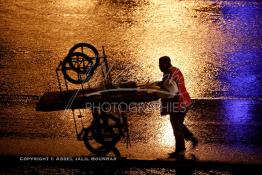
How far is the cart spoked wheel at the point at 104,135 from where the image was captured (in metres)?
8.60

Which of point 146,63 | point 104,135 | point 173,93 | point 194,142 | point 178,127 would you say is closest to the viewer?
point 173,93

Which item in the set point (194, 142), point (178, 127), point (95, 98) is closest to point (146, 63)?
point (194, 142)

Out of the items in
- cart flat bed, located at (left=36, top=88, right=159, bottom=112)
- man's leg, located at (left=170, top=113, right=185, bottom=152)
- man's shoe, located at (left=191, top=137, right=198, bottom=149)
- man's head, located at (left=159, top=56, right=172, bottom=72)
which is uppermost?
man's head, located at (left=159, top=56, right=172, bottom=72)

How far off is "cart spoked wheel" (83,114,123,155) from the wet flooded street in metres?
0.23

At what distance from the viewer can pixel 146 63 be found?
490 inches

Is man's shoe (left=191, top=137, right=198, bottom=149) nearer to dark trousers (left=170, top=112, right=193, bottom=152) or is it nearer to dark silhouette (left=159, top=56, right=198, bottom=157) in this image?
dark trousers (left=170, top=112, right=193, bottom=152)

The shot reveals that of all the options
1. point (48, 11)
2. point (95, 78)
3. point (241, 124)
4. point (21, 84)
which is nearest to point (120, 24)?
point (48, 11)

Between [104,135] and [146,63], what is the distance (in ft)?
13.7

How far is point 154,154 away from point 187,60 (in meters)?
4.69

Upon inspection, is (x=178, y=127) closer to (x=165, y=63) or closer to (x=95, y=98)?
(x=165, y=63)

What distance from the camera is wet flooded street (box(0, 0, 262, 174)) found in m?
9.00

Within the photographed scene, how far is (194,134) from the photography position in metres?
9.21

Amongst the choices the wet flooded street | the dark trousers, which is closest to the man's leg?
the dark trousers

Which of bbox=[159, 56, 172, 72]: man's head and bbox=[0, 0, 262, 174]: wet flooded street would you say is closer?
bbox=[159, 56, 172, 72]: man's head
